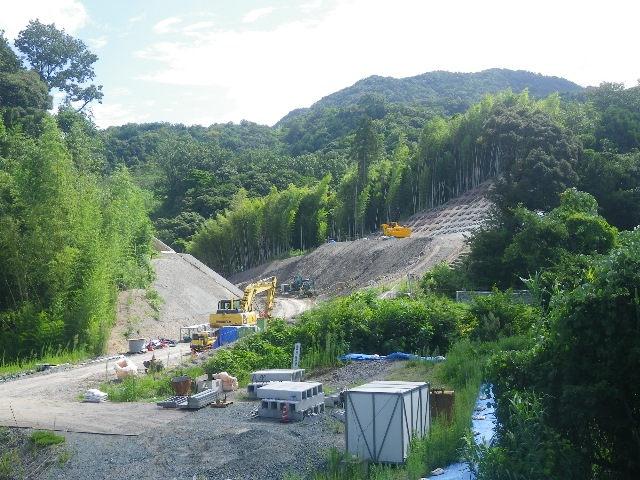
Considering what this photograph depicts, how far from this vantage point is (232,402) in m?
13.4

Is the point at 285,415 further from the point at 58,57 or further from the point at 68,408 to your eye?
the point at 58,57

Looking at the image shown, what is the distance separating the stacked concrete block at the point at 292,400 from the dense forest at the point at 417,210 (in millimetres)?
3668

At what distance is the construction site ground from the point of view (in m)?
10.5

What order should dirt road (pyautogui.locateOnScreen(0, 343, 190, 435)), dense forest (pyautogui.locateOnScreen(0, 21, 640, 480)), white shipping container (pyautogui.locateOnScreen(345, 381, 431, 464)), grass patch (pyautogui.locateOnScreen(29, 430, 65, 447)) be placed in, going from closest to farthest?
dense forest (pyautogui.locateOnScreen(0, 21, 640, 480))
white shipping container (pyautogui.locateOnScreen(345, 381, 431, 464))
grass patch (pyautogui.locateOnScreen(29, 430, 65, 447))
dirt road (pyautogui.locateOnScreen(0, 343, 190, 435))

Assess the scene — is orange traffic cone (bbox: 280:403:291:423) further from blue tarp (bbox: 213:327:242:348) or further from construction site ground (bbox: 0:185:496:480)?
blue tarp (bbox: 213:327:242:348)

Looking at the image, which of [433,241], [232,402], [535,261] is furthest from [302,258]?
[232,402]

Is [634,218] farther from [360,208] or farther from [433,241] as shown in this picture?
[360,208]

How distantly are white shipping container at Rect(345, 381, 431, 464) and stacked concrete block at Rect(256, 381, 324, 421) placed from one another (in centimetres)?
202

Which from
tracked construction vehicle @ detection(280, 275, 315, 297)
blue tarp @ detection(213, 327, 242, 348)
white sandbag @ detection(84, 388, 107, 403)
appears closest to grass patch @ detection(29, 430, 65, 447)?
white sandbag @ detection(84, 388, 107, 403)

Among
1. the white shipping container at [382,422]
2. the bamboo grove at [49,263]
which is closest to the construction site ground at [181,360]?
the white shipping container at [382,422]

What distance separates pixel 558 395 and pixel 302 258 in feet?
142

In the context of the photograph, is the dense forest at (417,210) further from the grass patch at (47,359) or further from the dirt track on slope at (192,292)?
the dirt track on slope at (192,292)

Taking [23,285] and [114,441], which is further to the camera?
[23,285]

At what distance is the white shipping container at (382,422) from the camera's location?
9.30 metres
